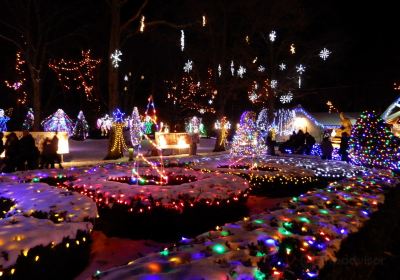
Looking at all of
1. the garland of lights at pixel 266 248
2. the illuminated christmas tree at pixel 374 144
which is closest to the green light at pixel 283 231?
the garland of lights at pixel 266 248

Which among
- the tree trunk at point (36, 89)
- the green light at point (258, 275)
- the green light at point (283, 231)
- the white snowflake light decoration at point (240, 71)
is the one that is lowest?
the green light at point (258, 275)

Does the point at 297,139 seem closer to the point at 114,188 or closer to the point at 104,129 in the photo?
the point at 114,188

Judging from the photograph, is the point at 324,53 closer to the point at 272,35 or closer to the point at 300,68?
the point at 300,68

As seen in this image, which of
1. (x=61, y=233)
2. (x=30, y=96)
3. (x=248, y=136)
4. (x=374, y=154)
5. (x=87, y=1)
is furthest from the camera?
(x=30, y=96)

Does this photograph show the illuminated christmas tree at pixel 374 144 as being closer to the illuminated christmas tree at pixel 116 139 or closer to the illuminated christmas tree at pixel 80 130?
the illuminated christmas tree at pixel 116 139

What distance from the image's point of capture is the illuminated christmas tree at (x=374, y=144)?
14773mm

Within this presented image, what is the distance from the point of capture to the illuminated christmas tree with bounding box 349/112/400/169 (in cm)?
1477

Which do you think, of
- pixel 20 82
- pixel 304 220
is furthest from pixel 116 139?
pixel 304 220

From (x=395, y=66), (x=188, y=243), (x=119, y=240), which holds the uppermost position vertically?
(x=395, y=66)

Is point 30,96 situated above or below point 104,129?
above

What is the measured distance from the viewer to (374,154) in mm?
15117

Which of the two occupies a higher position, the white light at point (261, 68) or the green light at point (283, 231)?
the white light at point (261, 68)

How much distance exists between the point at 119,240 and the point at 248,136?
34.0 ft

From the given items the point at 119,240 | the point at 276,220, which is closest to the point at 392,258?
the point at 276,220
